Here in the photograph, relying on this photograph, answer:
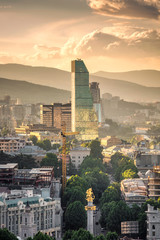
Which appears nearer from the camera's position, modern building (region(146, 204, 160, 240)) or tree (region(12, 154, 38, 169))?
modern building (region(146, 204, 160, 240))

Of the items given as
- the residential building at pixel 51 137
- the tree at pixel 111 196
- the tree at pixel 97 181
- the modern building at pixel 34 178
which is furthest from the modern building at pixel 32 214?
the residential building at pixel 51 137

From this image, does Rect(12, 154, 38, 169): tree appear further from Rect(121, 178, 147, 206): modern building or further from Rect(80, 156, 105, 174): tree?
Rect(121, 178, 147, 206): modern building

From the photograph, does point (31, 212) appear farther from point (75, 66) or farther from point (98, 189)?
point (75, 66)

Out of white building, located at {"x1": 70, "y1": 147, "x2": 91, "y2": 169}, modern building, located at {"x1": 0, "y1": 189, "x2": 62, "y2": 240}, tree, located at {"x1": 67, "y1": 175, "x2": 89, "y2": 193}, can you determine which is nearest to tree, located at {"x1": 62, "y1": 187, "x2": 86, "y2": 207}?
tree, located at {"x1": 67, "y1": 175, "x2": 89, "y2": 193}

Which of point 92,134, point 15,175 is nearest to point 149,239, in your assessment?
point 15,175

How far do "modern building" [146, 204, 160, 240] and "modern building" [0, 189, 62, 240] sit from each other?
8865 millimetres

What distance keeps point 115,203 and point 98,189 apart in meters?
16.7

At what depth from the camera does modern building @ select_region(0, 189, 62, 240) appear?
65250mm

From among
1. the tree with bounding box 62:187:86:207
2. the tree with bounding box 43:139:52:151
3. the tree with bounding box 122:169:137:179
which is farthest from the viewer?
the tree with bounding box 43:139:52:151

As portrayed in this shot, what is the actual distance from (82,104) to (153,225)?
12600cm

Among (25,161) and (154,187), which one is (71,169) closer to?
(25,161)

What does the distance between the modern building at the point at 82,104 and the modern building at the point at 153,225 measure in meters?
123

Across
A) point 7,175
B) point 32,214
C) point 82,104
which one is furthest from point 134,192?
point 82,104

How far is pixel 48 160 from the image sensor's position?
109 m
